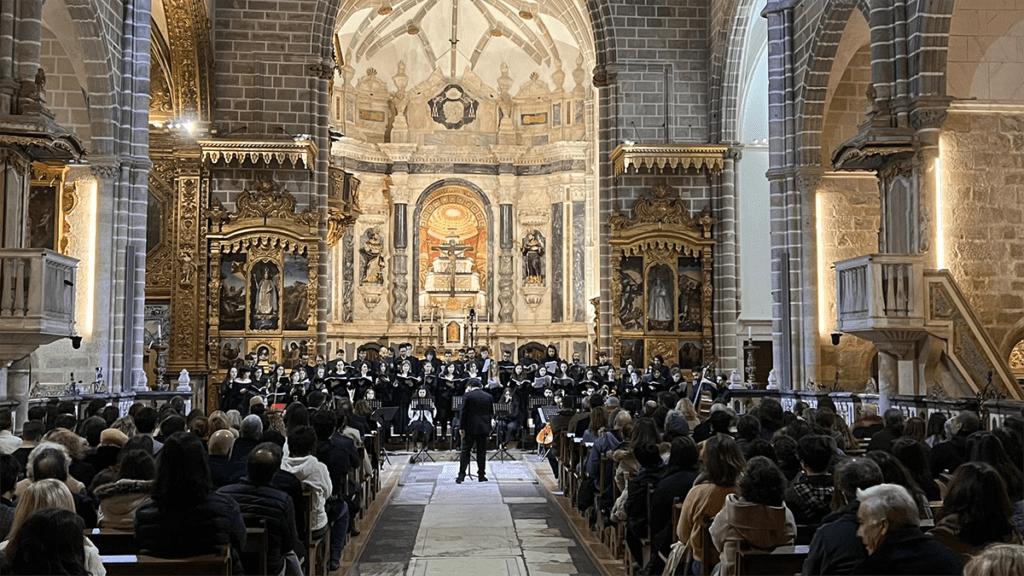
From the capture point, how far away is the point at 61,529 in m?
3.56

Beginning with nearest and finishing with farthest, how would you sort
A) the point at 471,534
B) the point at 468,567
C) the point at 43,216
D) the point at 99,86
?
the point at 468,567 → the point at 471,534 → the point at 99,86 → the point at 43,216

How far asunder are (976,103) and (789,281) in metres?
3.75

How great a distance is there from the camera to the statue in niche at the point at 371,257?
32.0 metres

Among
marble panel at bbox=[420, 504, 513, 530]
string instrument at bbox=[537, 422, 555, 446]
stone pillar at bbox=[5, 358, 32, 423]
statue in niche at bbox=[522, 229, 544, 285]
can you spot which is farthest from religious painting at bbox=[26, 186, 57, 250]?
statue in niche at bbox=[522, 229, 544, 285]

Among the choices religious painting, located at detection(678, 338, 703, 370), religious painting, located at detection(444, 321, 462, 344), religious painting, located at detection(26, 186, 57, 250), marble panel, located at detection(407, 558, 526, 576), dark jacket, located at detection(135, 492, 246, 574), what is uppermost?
religious painting, located at detection(26, 186, 57, 250)

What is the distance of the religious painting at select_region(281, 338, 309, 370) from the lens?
22.8 metres

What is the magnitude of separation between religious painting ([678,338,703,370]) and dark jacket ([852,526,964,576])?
19321 millimetres

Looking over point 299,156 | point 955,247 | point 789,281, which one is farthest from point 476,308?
point 955,247

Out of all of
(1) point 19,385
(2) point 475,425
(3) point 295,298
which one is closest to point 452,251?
(3) point 295,298

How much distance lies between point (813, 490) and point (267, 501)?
2.92 m

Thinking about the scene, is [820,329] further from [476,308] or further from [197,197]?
[476,308]

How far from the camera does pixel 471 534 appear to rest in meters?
9.93

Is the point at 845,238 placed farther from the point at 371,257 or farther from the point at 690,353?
the point at 371,257

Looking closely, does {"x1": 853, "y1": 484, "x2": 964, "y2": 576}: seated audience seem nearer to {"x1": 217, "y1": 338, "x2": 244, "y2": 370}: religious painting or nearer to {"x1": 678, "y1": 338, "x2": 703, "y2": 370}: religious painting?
{"x1": 678, "y1": 338, "x2": 703, "y2": 370}: religious painting
